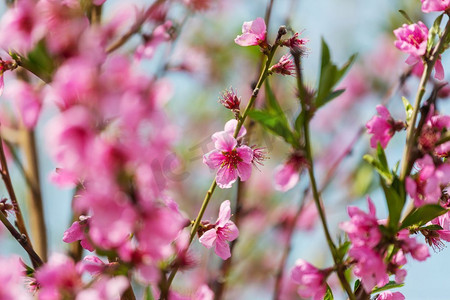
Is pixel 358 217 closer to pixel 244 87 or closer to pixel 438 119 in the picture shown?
pixel 438 119

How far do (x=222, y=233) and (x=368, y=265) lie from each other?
14.2 inches

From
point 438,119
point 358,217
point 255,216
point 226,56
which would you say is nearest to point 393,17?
point 226,56

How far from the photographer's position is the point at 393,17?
2.51 metres

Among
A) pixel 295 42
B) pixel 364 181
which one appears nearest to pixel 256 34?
pixel 295 42

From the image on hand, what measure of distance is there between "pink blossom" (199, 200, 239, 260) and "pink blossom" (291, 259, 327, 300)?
0.60 feet

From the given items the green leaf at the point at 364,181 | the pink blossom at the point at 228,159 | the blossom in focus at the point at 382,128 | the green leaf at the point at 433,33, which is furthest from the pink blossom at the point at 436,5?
the green leaf at the point at 364,181

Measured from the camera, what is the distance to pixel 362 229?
889 millimetres

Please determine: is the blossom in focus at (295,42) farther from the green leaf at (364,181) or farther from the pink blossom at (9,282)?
the green leaf at (364,181)

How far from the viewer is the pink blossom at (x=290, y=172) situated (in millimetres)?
959

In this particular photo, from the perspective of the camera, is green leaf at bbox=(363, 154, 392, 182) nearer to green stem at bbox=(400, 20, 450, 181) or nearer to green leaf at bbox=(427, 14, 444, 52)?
green stem at bbox=(400, 20, 450, 181)

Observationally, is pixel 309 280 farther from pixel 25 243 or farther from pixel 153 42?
pixel 153 42

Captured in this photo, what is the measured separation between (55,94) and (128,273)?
293 millimetres

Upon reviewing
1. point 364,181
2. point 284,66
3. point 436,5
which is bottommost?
point 284,66

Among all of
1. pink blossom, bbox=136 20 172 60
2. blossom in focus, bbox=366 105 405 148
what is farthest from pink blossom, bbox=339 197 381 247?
pink blossom, bbox=136 20 172 60
